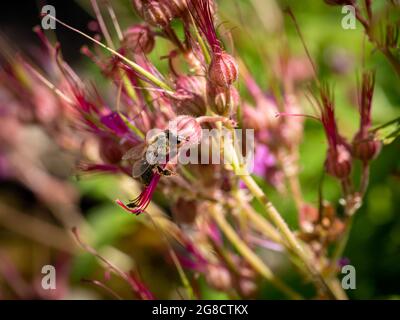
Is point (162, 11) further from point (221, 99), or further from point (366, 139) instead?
point (366, 139)

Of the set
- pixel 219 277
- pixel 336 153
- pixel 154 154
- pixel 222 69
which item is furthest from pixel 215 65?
pixel 219 277

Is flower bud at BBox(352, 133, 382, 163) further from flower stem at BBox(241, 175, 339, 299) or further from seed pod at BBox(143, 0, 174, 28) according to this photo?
seed pod at BBox(143, 0, 174, 28)

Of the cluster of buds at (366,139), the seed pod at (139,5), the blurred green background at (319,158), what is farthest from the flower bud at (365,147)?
the seed pod at (139,5)

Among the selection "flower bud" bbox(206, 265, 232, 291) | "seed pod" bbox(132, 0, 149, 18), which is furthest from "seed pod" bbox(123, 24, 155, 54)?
"flower bud" bbox(206, 265, 232, 291)

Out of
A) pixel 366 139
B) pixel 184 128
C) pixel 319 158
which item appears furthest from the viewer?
pixel 319 158

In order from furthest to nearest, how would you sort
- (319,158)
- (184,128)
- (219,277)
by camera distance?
(319,158)
(219,277)
(184,128)

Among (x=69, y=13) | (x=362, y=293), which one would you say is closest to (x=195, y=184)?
(x=362, y=293)
